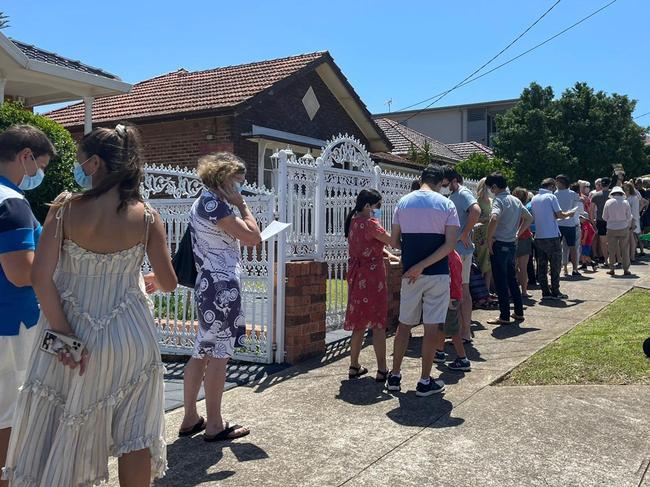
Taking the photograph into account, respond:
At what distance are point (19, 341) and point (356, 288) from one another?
2.98m

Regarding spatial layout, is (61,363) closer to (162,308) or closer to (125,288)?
(125,288)

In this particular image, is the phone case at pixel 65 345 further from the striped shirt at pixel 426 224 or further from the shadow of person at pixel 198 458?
the striped shirt at pixel 426 224

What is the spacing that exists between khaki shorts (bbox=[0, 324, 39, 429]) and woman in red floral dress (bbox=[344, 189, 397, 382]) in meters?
2.91

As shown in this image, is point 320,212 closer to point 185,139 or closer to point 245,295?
point 245,295

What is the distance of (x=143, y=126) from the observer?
540 inches

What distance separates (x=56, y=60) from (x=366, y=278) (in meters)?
8.97

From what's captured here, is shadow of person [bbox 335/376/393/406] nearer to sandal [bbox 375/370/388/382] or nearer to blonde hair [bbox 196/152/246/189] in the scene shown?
sandal [bbox 375/370/388/382]

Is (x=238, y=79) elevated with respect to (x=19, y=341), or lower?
elevated

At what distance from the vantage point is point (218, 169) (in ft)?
13.1

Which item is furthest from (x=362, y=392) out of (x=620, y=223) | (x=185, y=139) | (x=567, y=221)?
(x=185, y=139)

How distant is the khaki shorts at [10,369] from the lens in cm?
291

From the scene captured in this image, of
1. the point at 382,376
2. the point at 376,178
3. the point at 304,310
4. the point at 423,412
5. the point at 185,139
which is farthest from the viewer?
the point at 185,139

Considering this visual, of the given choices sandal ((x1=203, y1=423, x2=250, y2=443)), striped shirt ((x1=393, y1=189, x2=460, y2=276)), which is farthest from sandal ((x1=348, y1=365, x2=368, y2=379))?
sandal ((x1=203, y1=423, x2=250, y2=443))

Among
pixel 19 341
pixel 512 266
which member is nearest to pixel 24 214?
pixel 19 341
